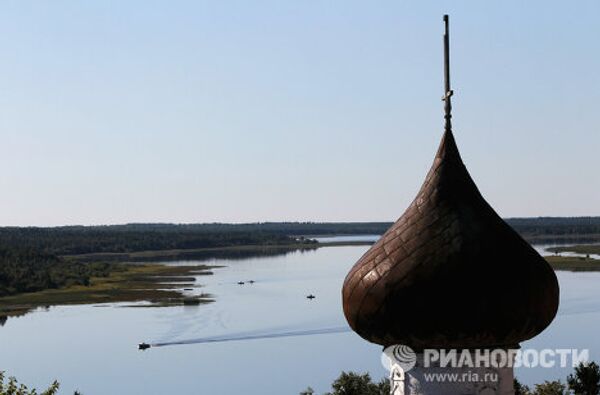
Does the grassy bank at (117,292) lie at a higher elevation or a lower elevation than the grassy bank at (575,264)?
lower

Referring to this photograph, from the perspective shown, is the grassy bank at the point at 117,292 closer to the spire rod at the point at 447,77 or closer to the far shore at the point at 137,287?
the far shore at the point at 137,287

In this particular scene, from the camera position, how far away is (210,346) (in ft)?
176

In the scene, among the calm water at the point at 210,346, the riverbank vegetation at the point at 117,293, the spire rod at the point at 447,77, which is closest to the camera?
the spire rod at the point at 447,77

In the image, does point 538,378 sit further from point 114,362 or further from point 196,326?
point 196,326

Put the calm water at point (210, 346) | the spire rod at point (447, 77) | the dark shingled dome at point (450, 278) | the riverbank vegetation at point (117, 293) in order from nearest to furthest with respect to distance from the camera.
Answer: the dark shingled dome at point (450, 278) → the spire rod at point (447, 77) → the calm water at point (210, 346) → the riverbank vegetation at point (117, 293)

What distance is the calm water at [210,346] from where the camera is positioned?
42.7m

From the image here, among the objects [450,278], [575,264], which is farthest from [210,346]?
[575,264]

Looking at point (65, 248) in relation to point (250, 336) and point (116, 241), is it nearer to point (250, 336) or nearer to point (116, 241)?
point (116, 241)

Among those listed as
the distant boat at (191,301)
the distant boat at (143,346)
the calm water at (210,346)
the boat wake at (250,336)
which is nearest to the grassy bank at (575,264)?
the calm water at (210,346)

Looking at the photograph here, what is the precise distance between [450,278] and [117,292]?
78278mm

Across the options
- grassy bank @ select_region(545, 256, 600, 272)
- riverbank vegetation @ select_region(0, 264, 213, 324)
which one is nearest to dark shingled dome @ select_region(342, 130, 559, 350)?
riverbank vegetation @ select_region(0, 264, 213, 324)

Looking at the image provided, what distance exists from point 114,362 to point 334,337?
1294cm

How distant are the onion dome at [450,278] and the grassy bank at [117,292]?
66.2 m

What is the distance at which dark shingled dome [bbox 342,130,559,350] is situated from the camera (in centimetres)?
542
